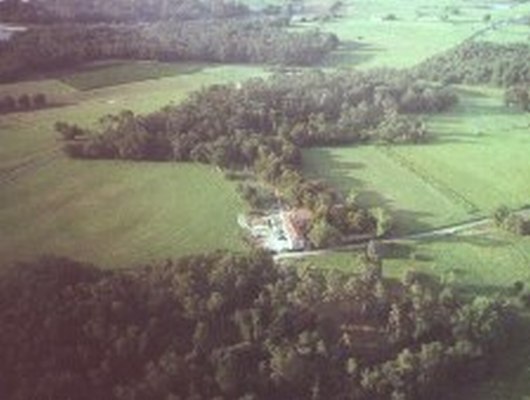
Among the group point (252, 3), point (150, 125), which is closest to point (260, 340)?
point (150, 125)

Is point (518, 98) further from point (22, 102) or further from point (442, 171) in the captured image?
point (22, 102)

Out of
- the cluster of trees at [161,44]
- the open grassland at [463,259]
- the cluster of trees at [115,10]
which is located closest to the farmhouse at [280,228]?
the open grassland at [463,259]

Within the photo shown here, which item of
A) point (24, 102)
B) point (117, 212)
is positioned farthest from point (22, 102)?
point (117, 212)

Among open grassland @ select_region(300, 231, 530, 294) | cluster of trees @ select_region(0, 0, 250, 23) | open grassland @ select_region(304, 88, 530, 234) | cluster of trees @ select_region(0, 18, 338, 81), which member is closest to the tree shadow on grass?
open grassland @ select_region(304, 88, 530, 234)

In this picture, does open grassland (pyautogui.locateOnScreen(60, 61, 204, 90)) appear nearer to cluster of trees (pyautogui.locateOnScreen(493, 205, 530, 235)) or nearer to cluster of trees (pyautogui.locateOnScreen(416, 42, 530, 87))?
cluster of trees (pyautogui.locateOnScreen(416, 42, 530, 87))

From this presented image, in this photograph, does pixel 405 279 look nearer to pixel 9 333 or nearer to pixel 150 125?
pixel 9 333
